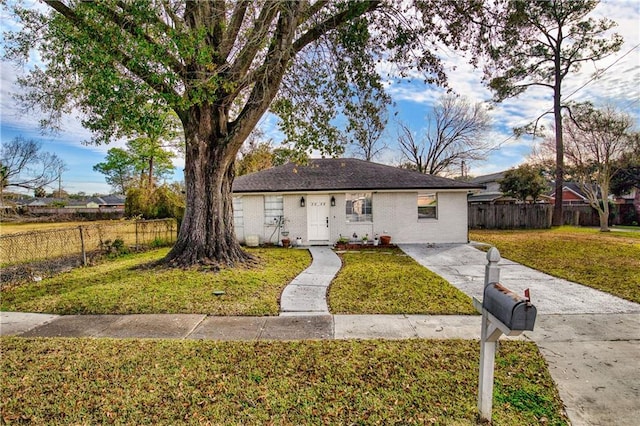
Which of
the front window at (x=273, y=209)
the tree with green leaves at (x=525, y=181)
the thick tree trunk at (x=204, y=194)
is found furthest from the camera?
the tree with green leaves at (x=525, y=181)

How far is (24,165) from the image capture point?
61.7 ft

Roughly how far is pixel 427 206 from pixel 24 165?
80.1 ft

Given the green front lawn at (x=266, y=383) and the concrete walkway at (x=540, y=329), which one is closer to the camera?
the green front lawn at (x=266, y=383)

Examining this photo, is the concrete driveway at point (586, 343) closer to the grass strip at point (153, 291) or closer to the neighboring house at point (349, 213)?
the grass strip at point (153, 291)

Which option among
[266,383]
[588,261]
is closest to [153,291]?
[266,383]

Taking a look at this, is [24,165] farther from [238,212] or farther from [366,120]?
[366,120]

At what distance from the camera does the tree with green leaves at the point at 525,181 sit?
2272cm

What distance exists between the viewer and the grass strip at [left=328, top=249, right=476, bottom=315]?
5.38 metres

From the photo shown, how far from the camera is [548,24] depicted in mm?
18562

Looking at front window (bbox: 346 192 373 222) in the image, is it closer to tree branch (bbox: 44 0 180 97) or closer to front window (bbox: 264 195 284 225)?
front window (bbox: 264 195 284 225)

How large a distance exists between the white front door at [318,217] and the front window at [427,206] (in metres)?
4.45

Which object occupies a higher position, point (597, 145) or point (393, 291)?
point (597, 145)

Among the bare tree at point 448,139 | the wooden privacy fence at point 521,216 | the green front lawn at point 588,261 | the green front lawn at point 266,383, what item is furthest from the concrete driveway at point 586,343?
the bare tree at point 448,139

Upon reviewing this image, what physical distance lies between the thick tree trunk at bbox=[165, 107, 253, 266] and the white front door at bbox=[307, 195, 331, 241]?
5.57 metres
